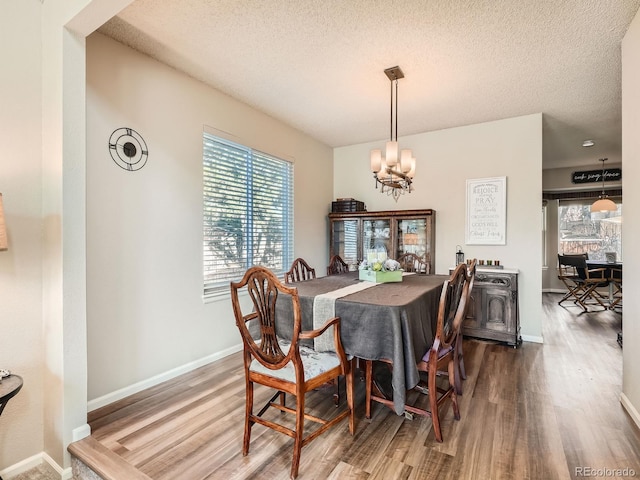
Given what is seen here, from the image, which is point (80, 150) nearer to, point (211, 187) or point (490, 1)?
point (211, 187)

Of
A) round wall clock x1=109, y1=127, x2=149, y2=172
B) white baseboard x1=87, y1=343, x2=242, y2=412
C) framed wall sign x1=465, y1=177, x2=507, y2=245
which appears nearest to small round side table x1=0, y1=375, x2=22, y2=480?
white baseboard x1=87, y1=343, x2=242, y2=412

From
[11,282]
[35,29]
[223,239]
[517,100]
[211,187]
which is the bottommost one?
[11,282]

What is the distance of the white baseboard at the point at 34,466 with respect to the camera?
1834 mm

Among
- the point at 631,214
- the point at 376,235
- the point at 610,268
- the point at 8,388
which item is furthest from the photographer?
the point at 610,268

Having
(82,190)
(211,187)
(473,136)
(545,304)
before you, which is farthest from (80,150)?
(545,304)

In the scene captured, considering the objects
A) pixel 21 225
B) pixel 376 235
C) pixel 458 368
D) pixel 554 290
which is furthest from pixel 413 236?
pixel 554 290

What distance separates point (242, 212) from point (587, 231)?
767 centimetres

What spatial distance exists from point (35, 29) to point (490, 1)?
2816 mm

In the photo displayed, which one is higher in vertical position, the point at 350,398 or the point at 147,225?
the point at 147,225

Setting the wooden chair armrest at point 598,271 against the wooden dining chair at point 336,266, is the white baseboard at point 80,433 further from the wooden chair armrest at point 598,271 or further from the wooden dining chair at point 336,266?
the wooden chair armrest at point 598,271

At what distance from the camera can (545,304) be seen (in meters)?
6.27

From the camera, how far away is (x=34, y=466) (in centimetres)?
192

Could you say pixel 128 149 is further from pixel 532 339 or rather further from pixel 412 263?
pixel 532 339

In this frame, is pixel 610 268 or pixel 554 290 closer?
pixel 610 268
